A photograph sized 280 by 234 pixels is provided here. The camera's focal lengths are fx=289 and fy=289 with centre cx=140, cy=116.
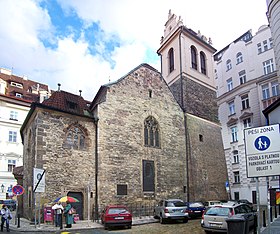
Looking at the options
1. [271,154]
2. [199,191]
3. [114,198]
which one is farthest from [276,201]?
[199,191]

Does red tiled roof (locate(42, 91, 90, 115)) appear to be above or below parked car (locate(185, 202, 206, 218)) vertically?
above

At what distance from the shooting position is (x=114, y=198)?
2139 centimetres

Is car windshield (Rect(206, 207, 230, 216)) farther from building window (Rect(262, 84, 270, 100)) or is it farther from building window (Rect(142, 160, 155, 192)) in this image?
building window (Rect(142, 160, 155, 192))

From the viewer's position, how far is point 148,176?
24094 mm

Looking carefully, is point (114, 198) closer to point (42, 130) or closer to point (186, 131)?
point (42, 130)

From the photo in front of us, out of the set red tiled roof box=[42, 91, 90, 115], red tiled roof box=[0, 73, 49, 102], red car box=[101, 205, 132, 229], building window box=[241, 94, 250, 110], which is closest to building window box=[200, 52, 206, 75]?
building window box=[241, 94, 250, 110]

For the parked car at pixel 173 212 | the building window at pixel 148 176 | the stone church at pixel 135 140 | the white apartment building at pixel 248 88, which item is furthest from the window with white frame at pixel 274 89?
the building window at pixel 148 176

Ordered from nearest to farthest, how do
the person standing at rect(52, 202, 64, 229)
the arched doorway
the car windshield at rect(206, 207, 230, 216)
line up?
1. the car windshield at rect(206, 207, 230, 216)
2. the person standing at rect(52, 202, 64, 229)
3. the arched doorway

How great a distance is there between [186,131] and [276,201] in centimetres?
1925

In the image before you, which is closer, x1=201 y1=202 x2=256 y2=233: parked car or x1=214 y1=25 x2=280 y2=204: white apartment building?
x1=201 y1=202 x2=256 y2=233: parked car

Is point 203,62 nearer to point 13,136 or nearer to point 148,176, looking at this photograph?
point 148,176

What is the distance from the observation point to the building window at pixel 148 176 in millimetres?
23688

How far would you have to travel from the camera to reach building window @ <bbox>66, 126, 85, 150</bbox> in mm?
21219

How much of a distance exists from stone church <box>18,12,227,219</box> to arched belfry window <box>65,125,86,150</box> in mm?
74
